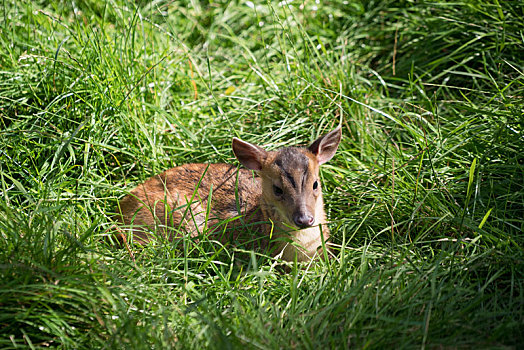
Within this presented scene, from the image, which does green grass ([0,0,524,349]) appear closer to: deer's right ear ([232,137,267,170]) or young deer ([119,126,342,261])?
young deer ([119,126,342,261])

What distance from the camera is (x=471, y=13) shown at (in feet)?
17.7

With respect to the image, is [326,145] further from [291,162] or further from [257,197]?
[257,197]

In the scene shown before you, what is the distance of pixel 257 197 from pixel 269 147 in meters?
0.47

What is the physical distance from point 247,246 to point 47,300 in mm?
1659

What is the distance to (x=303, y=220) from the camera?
3.88 meters

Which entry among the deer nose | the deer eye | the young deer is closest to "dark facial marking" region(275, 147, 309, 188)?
the young deer

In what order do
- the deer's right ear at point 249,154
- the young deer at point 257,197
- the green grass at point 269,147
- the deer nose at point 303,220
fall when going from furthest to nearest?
the deer's right ear at point 249,154, the young deer at point 257,197, the deer nose at point 303,220, the green grass at point 269,147

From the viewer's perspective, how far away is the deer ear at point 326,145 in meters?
4.31

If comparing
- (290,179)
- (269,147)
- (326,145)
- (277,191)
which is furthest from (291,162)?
(269,147)

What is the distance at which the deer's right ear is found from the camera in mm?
4302

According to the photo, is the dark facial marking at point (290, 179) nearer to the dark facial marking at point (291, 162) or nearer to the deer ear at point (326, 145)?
the dark facial marking at point (291, 162)

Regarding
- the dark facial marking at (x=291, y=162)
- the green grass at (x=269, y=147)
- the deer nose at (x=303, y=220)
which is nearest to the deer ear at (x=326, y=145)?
the dark facial marking at (x=291, y=162)

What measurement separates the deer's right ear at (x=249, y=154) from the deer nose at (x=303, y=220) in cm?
66

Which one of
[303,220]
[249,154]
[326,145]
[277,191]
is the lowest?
[303,220]
